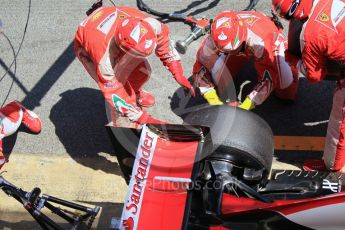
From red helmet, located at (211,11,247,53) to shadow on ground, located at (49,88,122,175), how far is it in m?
1.37

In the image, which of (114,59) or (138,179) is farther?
(114,59)

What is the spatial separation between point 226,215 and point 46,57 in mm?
3186

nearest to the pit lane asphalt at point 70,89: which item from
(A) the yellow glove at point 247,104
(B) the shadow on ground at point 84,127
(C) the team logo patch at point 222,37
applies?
(B) the shadow on ground at point 84,127

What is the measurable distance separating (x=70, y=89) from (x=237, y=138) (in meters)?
2.18

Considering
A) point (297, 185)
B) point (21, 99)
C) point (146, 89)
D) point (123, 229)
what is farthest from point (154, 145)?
point (21, 99)

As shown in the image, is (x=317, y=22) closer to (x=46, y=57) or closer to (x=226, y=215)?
(x=226, y=215)

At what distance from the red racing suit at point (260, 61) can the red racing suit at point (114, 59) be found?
384mm

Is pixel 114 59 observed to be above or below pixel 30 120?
above

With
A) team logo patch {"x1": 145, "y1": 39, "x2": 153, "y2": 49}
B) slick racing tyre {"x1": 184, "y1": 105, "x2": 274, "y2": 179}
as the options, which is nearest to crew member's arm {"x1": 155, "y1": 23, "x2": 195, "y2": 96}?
team logo patch {"x1": 145, "y1": 39, "x2": 153, "y2": 49}

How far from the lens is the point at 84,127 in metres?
4.63

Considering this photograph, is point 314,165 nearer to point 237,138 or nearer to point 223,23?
point 237,138

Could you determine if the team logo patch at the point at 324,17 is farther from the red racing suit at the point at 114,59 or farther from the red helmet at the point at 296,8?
the red racing suit at the point at 114,59

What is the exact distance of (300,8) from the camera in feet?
11.2

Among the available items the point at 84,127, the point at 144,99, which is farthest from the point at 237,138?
the point at 84,127
